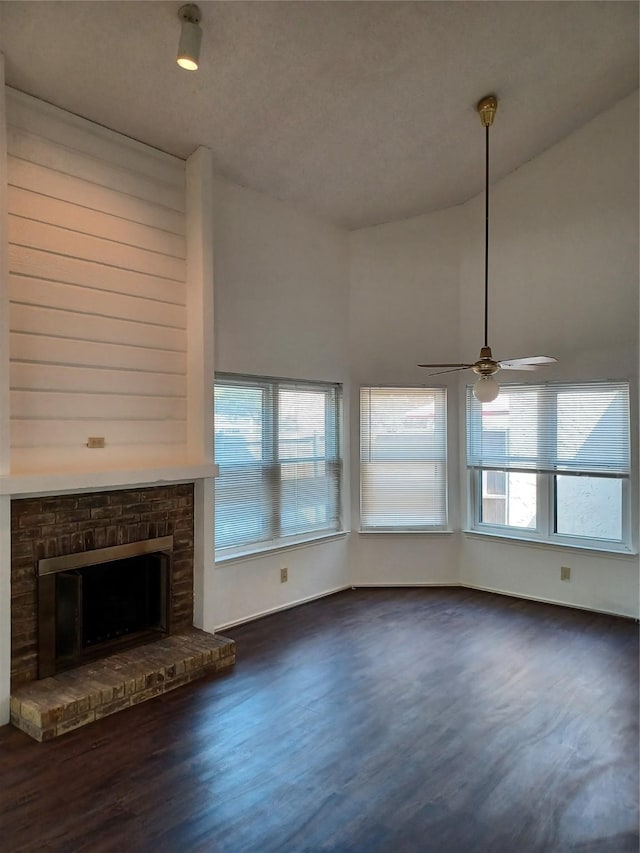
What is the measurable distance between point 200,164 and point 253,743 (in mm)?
3782

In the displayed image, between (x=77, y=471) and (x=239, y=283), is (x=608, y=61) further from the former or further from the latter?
(x=77, y=471)

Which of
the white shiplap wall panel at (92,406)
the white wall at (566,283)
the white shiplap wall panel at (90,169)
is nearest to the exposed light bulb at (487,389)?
the white wall at (566,283)

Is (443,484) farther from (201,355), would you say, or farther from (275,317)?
(201,355)

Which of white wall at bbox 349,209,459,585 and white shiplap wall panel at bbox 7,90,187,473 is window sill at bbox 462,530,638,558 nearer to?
white wall at bbox 349,209,459,585

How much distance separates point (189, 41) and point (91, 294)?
1.63m

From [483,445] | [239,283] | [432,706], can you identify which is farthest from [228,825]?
[483,445]

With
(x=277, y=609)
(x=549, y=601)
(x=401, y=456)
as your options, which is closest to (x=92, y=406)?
(x=277, y=609)

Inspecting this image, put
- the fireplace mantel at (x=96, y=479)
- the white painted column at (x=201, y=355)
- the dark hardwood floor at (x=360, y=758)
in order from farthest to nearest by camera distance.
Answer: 1. the white painted column at (x=201, y=355)
2. the fireplace mantel at (x=96, y=479)
3. the dark hardwood floor at (x=360, y=758)

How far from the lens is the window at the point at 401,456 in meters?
5.50

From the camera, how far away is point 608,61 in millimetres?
3752

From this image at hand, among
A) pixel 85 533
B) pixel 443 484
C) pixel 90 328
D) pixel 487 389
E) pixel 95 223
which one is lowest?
pixel 85 533

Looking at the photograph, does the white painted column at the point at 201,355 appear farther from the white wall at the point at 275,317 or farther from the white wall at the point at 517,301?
the white wall at the point at 517,301

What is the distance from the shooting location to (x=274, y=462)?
4.82m

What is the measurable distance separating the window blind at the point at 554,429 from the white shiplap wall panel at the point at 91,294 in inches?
115
